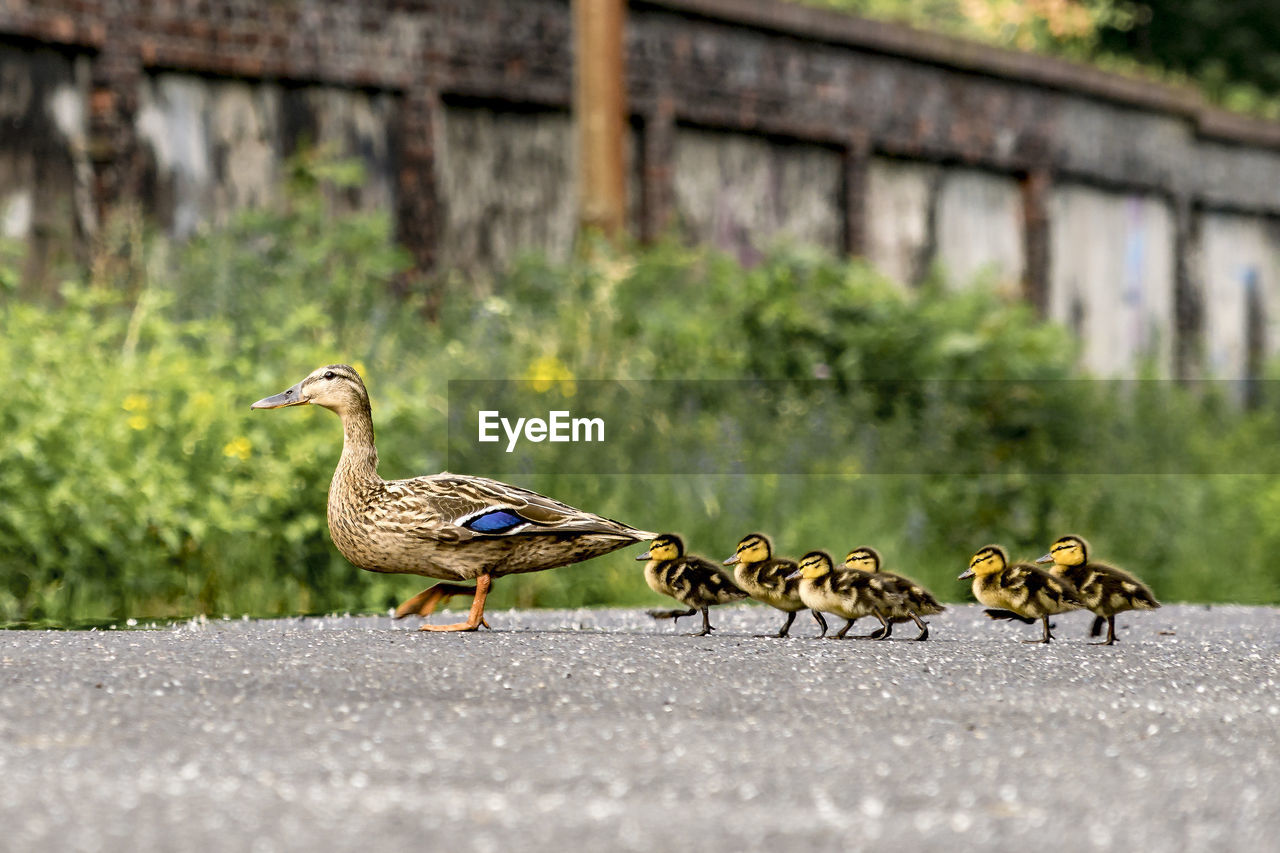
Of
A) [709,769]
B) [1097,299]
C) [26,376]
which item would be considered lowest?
[709,769]

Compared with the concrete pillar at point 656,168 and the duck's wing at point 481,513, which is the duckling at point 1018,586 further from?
the concrete pillar at point 656,168

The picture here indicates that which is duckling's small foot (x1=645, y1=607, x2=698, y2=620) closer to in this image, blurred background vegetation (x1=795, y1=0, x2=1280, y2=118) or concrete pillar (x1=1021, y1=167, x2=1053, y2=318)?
concrete pillar (x1=1021, y1=167, x2=1053, y2=318)

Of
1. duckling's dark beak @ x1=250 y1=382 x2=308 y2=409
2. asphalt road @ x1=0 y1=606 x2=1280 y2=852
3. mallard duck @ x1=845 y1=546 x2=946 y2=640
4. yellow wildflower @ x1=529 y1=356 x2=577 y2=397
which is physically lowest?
asphalt road @ x1=0 y1=606 x2=1280 y2=852

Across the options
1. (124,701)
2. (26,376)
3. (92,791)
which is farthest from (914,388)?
(92,791)

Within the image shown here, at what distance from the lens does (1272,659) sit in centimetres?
655

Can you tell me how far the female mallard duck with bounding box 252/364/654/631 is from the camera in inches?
235

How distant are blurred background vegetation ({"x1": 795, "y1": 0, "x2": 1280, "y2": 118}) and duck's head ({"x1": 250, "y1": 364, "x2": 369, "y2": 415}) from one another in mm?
17461

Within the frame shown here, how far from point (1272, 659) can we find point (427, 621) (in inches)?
120

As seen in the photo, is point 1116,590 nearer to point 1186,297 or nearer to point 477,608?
point 477,608

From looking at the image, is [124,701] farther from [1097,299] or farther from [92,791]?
[1097,299]

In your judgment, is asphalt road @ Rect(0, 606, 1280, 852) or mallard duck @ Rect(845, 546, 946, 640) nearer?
asphalt road @ Rect(0, 606, 1280, 852)

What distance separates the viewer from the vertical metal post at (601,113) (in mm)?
12422

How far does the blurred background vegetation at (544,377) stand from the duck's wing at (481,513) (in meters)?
2.06

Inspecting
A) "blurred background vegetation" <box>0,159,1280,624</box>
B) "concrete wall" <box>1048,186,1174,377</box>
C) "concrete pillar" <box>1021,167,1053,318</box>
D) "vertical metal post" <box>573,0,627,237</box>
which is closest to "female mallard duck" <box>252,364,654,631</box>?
"blurred background vegetation" <box>0,159,1280,624</box>
